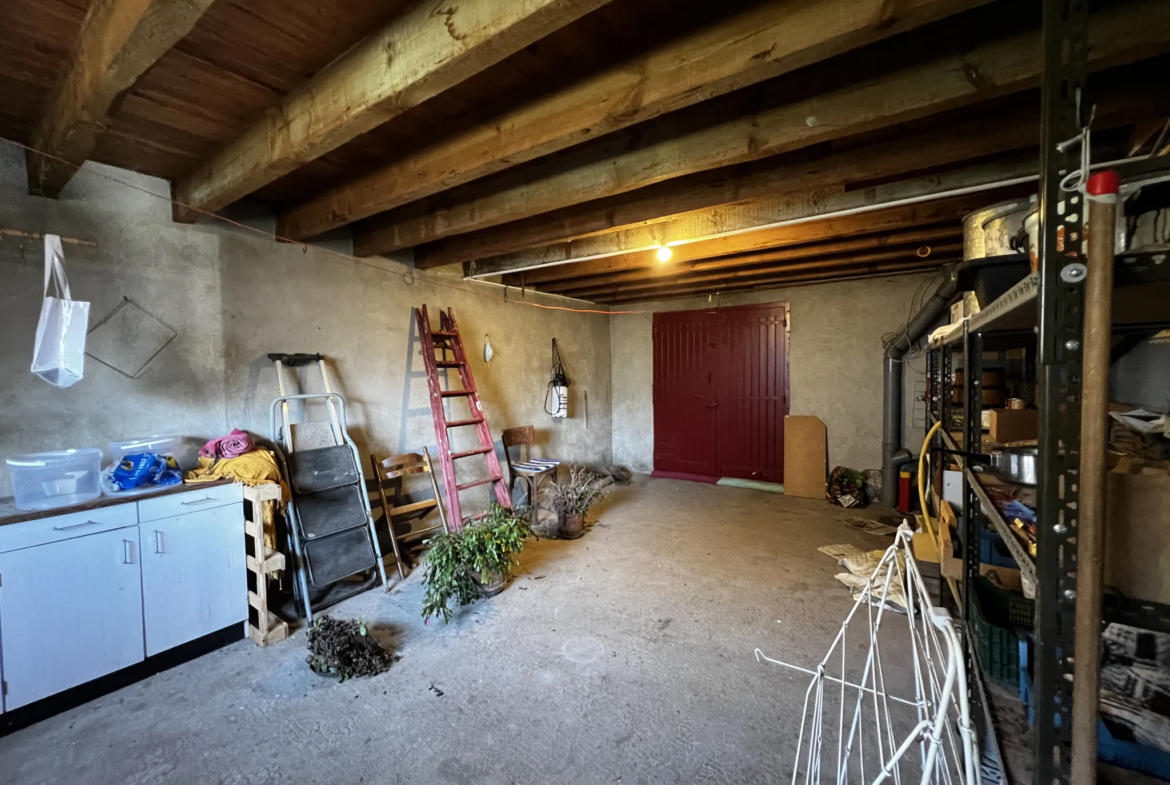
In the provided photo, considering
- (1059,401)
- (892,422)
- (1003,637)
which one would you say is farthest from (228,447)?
(892,422)

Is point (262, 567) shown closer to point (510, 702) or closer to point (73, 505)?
point (73, 505)

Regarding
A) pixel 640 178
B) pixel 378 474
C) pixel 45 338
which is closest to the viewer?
pixel 45 338

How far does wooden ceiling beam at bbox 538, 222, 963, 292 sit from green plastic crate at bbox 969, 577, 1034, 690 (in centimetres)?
239

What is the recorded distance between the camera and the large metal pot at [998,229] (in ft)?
4.52

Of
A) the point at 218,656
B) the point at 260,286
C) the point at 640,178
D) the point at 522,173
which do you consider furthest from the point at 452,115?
the point at 218,656

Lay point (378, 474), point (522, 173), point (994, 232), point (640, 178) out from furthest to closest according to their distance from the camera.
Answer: point (378, 474) → point (522, 173) → point (640, 178) → point (994, 232)

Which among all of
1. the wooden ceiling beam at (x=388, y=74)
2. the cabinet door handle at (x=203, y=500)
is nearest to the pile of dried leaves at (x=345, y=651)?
the cabinet door handle at (x=203, y=500)

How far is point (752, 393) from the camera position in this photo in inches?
219

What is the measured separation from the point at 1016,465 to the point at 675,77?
158 cm

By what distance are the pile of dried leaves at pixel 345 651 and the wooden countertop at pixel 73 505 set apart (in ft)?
3.05

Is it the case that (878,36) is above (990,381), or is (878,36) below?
above

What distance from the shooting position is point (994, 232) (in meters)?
1.48

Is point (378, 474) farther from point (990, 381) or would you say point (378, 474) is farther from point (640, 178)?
point (990, 381)

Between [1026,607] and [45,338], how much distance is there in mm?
4233
